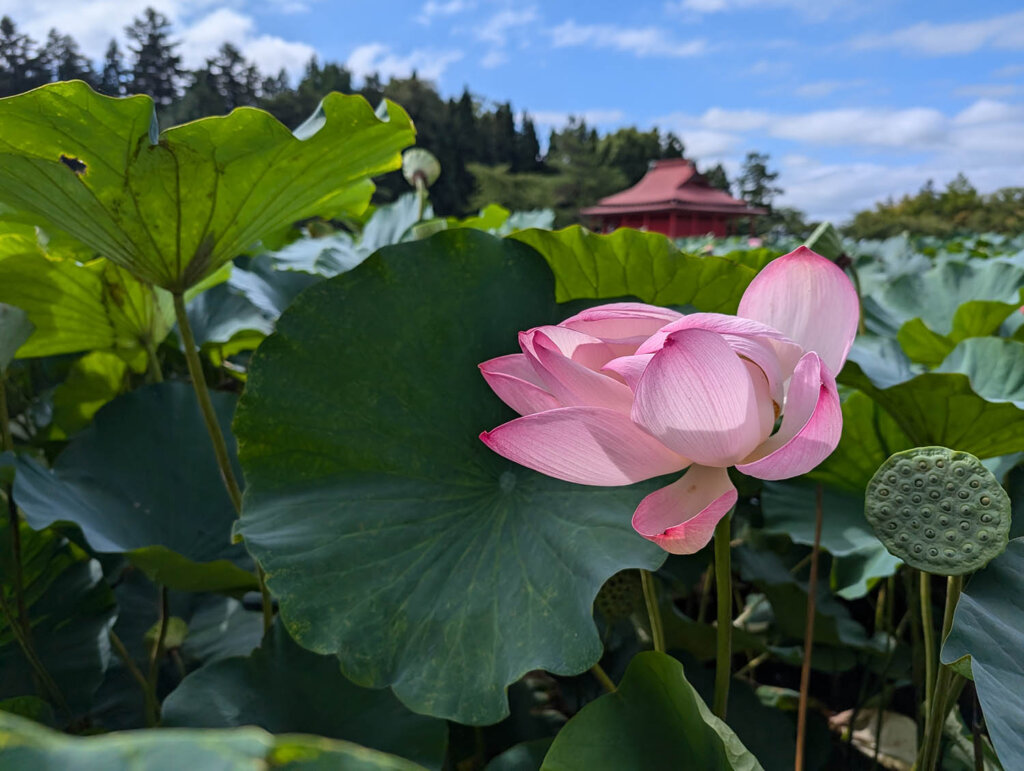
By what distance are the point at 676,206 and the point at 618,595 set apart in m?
21.5

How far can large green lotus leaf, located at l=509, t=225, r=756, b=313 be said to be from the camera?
1.91ft

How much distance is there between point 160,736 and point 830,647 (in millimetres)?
881

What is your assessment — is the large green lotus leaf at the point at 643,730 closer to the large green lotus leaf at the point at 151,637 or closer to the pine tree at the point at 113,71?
the large green lotus leaf at the point at 151,637

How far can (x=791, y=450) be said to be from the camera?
302 millimetres

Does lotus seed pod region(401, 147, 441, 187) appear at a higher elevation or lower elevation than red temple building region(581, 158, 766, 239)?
higher

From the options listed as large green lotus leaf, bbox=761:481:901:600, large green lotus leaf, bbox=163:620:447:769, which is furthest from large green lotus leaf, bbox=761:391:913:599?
large green lotus leaf, bbox=163:620:447:769

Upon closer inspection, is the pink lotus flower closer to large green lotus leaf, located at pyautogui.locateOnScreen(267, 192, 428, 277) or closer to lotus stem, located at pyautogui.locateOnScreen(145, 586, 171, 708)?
lotus stem, located at pyautogui.locateOnScreen(145, 586, 171, 708)

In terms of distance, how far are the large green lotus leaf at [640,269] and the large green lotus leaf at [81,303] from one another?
0.40 m

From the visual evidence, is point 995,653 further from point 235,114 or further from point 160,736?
point 235,114

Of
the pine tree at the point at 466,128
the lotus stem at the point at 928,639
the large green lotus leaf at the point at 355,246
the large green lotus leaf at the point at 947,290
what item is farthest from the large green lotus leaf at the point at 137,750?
the pine tree at the point at 466,128

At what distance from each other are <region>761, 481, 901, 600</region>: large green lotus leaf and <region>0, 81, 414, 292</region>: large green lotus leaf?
0.48 m

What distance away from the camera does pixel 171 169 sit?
486mm

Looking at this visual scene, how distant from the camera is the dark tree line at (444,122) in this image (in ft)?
78.0

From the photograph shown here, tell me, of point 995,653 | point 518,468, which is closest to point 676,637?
point 518,468
